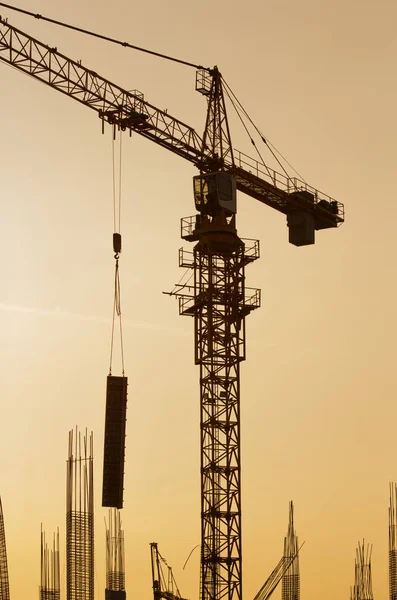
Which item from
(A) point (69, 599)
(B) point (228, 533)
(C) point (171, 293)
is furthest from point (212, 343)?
(A) point (69, 599)

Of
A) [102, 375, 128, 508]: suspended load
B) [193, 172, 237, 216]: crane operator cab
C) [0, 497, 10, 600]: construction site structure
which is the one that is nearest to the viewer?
[102, 375, 128, 508]: suspended load

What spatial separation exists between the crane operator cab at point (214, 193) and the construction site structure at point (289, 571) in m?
17.9

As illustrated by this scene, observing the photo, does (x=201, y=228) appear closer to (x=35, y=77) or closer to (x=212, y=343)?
(x=212, y=343)

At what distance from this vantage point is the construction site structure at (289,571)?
88.1 m

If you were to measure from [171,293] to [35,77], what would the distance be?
13337 millimetres

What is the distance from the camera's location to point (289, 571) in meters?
89.2

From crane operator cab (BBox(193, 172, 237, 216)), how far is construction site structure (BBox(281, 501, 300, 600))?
17.9 meters

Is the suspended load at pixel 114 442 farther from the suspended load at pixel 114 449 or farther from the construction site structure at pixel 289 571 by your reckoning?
the construction site structure at pixel 289 571

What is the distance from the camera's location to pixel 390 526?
3474 inches

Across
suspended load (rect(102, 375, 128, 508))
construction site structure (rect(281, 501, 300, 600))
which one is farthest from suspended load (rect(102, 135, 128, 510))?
construction site structure (rect(281, 501, 300, 600))

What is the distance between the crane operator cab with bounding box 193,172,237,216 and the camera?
81.9 meters

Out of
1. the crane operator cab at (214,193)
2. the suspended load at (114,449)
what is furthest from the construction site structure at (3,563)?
the crane operator cab at (214,193)

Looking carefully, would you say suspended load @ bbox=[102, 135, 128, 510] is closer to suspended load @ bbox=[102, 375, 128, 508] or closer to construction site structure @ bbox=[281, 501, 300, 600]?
suspended load @ bbox=[102, 375, 128, 508]

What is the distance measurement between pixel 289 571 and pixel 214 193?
22650 millimetres
